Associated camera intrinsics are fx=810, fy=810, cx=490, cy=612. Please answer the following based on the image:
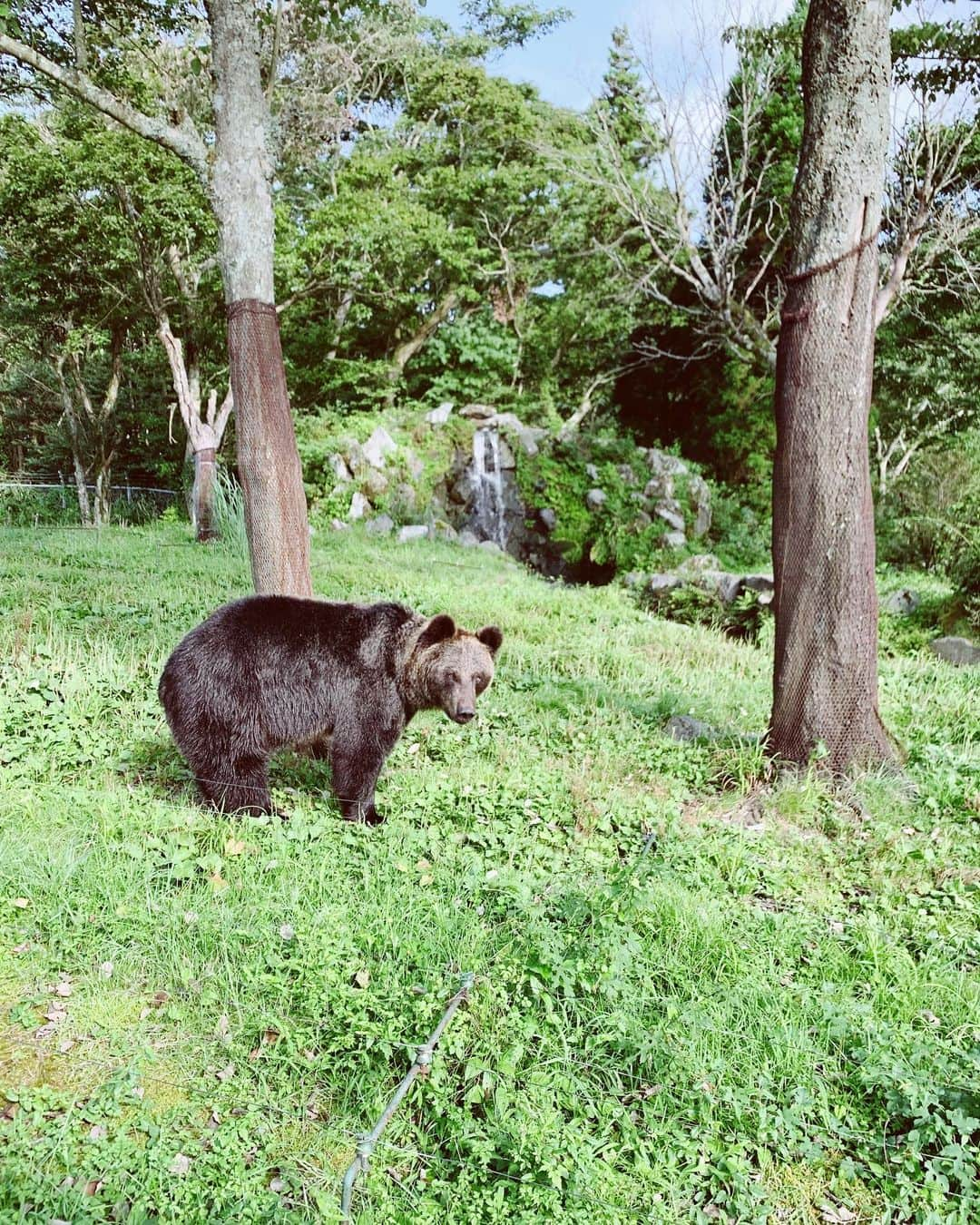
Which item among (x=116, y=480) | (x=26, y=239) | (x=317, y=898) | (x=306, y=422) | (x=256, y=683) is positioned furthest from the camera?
(x=116, y=480)

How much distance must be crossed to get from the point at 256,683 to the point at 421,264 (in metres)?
17.5

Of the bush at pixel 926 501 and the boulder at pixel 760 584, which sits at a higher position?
the bush at pixel 926 501

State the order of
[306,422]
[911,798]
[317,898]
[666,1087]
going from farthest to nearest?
[306,422] → [911,798] → [317,898] → [666,1087]

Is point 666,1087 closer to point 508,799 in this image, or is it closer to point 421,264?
point 508,799

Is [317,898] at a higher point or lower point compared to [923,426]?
lower

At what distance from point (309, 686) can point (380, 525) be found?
453 inches

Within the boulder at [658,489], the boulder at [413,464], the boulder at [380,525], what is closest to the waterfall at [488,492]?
the boulder at [413,464]

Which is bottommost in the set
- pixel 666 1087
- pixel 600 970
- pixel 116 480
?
pixel 666 1087

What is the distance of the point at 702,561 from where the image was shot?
14.0 meters

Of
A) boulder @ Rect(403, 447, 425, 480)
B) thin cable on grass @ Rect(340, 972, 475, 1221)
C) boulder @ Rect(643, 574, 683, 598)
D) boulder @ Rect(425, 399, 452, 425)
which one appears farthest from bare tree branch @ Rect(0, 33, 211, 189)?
boulder @ Rect(425, 399, 452, 425)

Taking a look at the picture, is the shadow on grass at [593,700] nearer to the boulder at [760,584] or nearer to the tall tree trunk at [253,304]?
the tall tree trunk at [253,304]

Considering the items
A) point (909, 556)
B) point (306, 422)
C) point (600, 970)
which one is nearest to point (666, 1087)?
point (600, 970)

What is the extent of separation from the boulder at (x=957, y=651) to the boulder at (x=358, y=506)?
34.1 feet

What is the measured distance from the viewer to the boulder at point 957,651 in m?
8.60
